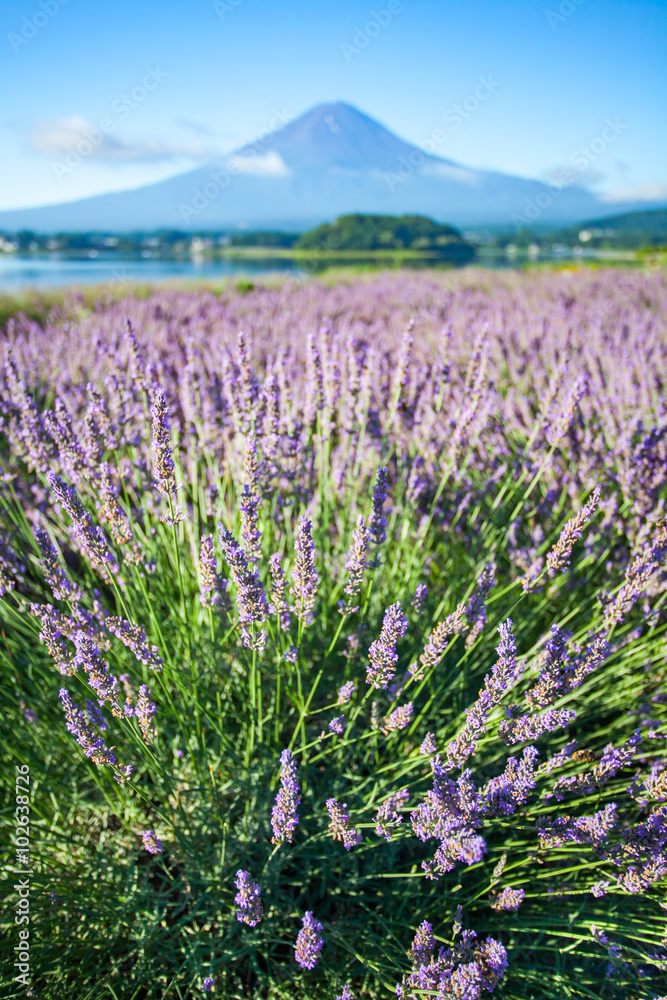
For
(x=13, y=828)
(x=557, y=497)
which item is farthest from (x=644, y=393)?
(x=13, y=828)

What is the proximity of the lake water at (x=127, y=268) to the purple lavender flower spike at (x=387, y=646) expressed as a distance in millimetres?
9979

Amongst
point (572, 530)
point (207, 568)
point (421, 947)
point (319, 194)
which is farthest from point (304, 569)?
point (319, 194)

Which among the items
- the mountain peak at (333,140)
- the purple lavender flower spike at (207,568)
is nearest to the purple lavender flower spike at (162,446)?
the purple lavender flower spike at (207,568)

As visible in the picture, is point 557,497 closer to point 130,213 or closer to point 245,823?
point 245,823

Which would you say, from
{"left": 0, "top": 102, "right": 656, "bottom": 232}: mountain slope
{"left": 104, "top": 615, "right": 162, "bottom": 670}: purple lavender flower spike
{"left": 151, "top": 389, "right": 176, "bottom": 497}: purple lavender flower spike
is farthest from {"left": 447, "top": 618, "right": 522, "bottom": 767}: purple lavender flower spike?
{"left": 0, "top": 102, "right": 656, "bottom": 232}: mountain slope

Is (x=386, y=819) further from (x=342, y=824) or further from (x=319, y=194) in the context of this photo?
(x=319, y=194)

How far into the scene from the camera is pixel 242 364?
65.2 inches

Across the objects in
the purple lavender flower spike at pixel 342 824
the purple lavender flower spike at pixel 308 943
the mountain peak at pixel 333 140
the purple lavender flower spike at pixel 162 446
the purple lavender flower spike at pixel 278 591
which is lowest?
the purple lavender flower spike at pixel 308 943

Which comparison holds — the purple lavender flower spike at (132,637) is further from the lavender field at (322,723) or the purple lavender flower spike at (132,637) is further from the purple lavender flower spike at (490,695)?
the purple lavender flower spike at (490,695)

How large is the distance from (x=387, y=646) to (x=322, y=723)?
2.74 ft

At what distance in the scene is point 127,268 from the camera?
70.9 feet

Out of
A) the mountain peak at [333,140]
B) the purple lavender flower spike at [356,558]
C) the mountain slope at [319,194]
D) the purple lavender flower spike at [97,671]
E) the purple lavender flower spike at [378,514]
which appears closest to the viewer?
the purple lavender flower spike at [97,671]

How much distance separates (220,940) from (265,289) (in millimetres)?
9683

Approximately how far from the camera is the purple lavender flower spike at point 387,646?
3.85 ft
